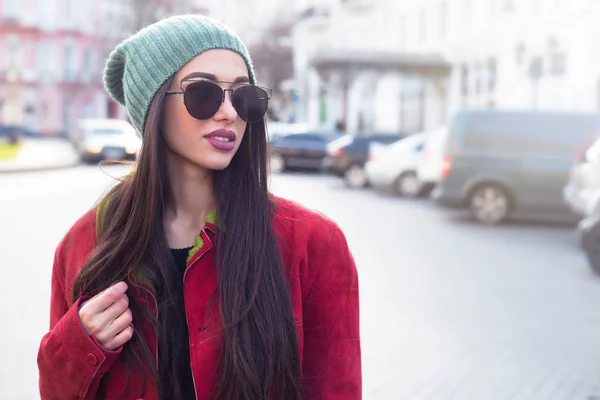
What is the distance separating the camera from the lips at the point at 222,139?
7.14 feet

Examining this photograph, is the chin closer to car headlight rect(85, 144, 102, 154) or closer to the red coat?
the red coat

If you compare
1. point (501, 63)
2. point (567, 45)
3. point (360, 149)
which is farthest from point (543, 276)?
point (501, 63)

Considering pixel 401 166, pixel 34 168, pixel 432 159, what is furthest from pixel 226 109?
pixel 34 168

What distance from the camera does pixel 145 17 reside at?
52.1 metres

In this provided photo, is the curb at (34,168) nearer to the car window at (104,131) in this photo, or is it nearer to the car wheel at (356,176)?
the car window at (104,131)

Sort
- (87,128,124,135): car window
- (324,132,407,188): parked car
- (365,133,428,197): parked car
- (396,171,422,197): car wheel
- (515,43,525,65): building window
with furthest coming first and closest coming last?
(87,128,124,135): car window
(515,43,525,65): building window
(324,132,407,188): parked car
(396,171,422,197): car wheel
(365,133,428,197): parked car

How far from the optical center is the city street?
5395mm

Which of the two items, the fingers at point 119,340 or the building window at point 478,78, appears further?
the building window at point 478,78

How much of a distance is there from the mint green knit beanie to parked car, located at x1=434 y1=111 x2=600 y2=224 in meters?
12.2

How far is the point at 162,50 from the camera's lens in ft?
7.02

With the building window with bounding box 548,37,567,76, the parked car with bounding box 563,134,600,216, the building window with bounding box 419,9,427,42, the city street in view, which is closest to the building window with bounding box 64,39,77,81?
the building window with bounding box 419,9,427,42

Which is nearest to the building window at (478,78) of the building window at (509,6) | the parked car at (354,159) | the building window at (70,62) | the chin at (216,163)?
the building window at (509,6)

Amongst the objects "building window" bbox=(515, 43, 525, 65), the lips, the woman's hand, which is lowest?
the woman's hand

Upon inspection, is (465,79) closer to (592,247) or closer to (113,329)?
(592,247)
